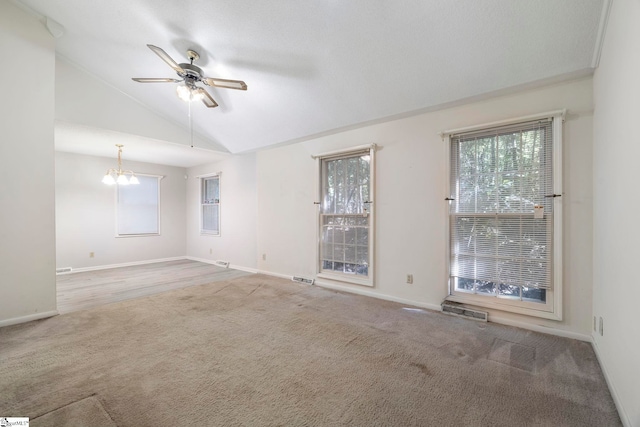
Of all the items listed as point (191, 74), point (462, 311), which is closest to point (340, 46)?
point (191, 74)

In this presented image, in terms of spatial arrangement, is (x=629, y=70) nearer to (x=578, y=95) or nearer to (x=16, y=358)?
(x=578, y=95)

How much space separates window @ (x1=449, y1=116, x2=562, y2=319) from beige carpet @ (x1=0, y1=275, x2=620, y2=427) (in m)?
0.43

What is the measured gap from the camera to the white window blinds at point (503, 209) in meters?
2.58

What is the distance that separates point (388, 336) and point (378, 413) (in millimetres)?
1017

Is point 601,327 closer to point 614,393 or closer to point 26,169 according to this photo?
point 614,393

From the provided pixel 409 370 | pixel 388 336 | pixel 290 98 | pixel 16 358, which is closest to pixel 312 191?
pixel 290 98

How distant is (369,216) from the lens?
3.72 m

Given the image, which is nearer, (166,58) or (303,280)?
(166,58)

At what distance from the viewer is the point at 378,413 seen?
59.3 inches

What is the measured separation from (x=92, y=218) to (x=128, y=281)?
2131mm

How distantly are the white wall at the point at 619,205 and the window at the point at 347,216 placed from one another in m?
2.19

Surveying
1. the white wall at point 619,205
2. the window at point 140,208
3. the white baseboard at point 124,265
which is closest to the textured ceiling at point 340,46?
the white wall at point 619,205

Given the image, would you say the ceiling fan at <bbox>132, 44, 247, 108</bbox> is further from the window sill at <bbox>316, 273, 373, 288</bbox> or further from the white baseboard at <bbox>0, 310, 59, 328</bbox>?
the window sill at <bbox>316, 273, 373, 288</bbox>

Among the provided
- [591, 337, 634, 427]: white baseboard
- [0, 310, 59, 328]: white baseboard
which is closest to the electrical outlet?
[591, 337, 634, 427]: white baseboard
